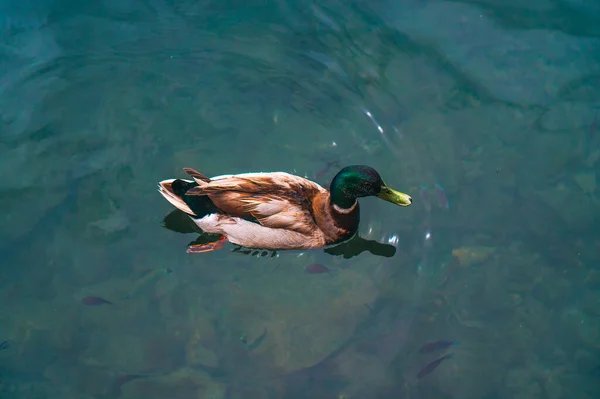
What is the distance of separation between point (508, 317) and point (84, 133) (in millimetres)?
5054

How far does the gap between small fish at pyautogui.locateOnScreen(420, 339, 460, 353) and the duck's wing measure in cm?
164

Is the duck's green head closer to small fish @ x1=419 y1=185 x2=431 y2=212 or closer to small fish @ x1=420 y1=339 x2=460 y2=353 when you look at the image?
small fish @ x1=419 y1=185 x2=431 y2=212

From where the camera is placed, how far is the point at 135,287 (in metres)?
7.06

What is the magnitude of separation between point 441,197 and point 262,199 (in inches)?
82.3

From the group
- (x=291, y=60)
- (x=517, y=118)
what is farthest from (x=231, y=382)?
(x=517, y=118)

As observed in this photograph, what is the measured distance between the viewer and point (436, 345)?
22.4ft

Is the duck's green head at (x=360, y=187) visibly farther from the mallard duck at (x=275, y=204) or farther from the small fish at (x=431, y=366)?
the small fish at (x=431, y=366)

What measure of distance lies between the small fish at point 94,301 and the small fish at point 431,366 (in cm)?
310

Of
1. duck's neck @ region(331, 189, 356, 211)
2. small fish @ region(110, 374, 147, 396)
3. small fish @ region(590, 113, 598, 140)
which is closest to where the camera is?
small fish @ region(110, 374, 147, 396)

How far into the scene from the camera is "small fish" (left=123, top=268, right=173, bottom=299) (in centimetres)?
702

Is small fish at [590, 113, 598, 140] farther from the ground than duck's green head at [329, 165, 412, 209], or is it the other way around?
small fish at [590, 113, 598, 140]

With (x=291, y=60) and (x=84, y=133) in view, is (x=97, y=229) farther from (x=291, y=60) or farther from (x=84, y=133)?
(x=291, y=60)

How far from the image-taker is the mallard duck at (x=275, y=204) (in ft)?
23.1

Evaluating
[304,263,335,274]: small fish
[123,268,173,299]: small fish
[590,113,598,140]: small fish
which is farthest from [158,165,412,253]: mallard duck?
[590,113,598,140]: small fish
